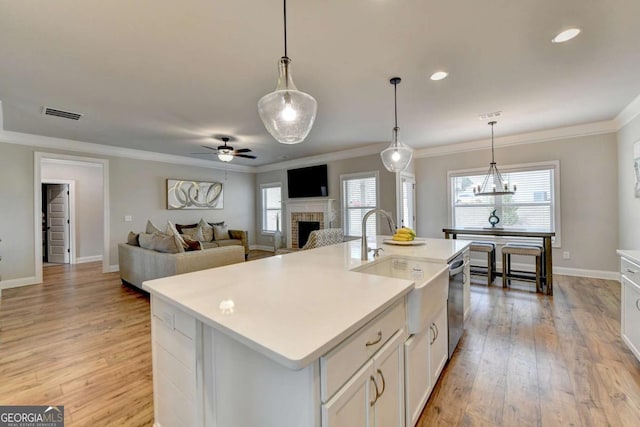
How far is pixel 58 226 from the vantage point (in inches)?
Answer: 268

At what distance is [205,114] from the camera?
373 cm

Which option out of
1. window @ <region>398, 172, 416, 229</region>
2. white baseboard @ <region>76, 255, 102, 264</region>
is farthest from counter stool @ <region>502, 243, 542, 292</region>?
white baseboard @ <region>76, 255, 102, 264</region>

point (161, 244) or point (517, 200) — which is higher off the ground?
point (517, 200)

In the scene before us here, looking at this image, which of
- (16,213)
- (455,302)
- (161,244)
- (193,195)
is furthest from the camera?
(193,195)

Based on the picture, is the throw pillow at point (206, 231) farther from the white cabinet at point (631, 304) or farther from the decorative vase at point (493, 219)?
the white cabinet at point (631, 304)

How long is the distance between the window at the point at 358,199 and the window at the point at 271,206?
7.10ft

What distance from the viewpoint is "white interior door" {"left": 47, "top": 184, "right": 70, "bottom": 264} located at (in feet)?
22.1

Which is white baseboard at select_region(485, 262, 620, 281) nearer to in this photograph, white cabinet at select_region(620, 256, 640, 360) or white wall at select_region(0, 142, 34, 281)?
white cabinet at select_region(620, 256, 640, 360)

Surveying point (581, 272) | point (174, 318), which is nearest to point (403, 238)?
point (174, 318)

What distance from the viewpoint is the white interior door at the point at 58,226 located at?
22.1 feet

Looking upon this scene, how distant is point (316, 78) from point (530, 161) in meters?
4.43

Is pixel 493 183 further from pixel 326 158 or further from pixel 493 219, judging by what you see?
pixel 326 158

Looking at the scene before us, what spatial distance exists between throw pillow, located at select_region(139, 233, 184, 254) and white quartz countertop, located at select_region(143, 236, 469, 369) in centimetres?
220

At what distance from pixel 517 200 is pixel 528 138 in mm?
1121
